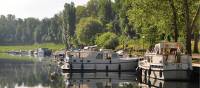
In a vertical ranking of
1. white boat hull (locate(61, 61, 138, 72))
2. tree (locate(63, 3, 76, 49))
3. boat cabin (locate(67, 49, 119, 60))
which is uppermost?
tree (locate(63, 3, 76, 49))

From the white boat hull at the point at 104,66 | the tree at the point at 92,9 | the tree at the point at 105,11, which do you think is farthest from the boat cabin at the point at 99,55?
the tree at the point at 92,9

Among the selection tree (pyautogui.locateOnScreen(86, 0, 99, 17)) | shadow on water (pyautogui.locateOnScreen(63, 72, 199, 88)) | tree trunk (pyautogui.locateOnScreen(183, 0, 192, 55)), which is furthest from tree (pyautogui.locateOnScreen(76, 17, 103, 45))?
tree trunk (pyautogui.locateOnScreen(183, 0, 192, 55))

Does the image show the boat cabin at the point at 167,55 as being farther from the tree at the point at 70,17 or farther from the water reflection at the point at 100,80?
the tree at the point at 70,17

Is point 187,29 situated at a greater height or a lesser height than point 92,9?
lesser

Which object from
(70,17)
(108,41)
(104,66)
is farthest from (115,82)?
(70,17)

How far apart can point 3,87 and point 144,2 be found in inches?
1005

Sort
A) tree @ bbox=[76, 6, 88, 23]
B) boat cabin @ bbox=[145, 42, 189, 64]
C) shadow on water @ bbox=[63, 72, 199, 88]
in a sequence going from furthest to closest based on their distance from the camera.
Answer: tree @ bbox=[76, 6, 88, 23], boat cabin @ bbox=[145, 42, 189, 64], shadow on water @ bbox=[63, 72, 199, 88]

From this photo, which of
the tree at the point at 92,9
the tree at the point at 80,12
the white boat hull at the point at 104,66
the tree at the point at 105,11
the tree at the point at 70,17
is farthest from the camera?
the tree at the point at 80,12

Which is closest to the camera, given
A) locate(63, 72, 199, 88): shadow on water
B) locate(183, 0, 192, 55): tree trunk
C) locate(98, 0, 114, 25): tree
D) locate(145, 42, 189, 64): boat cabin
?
locate(63, 72, 199, 88): shadow on water

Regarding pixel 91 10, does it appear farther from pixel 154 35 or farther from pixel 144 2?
pixel 144 2

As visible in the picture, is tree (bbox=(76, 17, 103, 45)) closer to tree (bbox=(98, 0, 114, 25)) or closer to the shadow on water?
tree (bbox=(98, 0, 114, 25))

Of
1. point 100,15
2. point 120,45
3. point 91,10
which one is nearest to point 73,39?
point 100,15

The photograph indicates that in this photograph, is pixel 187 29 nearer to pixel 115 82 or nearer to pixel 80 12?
pixel 115 82

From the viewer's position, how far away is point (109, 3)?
566ft
